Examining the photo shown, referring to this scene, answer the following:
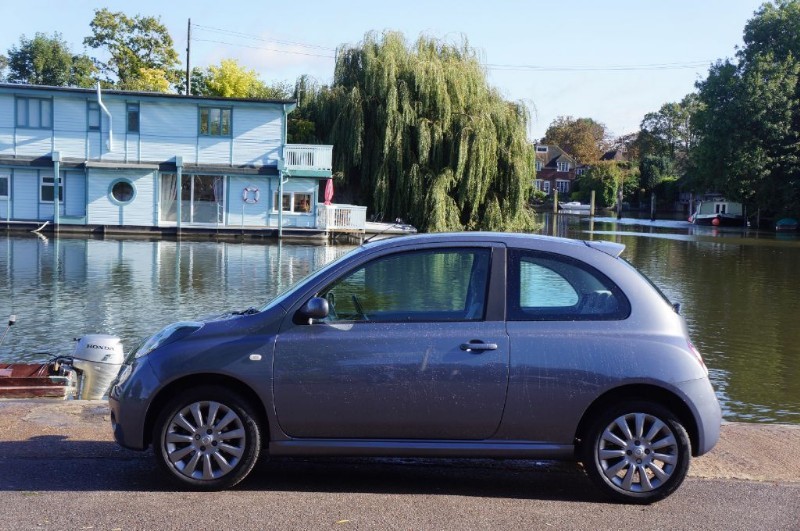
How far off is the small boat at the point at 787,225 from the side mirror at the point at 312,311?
67.6 m

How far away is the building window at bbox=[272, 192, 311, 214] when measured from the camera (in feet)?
139

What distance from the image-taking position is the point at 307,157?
4188 cm

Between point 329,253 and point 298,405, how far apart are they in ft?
94.0

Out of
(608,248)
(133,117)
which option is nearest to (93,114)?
(133,117)

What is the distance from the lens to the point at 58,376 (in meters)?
9.34

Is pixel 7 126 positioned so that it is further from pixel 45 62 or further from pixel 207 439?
pixel 45 62

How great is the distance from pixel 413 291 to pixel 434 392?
85cm

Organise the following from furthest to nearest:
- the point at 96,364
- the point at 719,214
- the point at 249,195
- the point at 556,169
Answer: the point at 556,169
the point at 719,214
the point at 249,195
the point at 96,364

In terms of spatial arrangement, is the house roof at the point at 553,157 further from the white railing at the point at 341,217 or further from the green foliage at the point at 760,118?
the white railing at the point at 341,217

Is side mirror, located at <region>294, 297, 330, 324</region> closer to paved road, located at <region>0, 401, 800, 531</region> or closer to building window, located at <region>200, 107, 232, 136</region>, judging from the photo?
paved road, located at <region>0, 401, 800, 531</region>

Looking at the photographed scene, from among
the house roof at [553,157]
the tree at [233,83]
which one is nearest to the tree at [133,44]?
the tree at [233,83]

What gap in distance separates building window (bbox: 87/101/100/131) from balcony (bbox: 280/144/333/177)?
854 cm

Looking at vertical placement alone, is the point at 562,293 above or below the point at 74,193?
below

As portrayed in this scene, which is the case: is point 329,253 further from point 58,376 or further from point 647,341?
point 647,341
